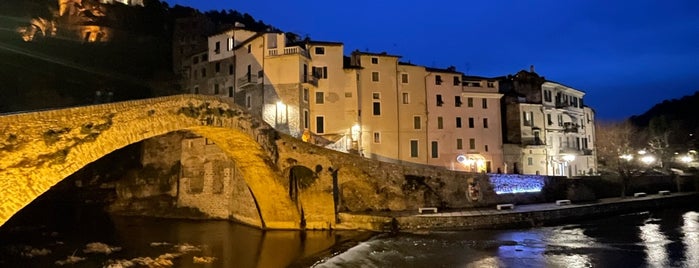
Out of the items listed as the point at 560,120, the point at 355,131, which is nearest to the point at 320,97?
the point at 355,131

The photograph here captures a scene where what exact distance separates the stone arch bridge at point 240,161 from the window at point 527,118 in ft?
63.6

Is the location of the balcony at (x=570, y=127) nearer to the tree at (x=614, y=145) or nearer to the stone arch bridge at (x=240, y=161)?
the tree at (x=614, y=145)

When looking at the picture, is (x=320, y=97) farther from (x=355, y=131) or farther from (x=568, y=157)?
(x=568, y=157)

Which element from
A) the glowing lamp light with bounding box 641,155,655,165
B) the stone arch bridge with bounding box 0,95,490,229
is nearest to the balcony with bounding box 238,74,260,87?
the stone arch bridge with bounding box 0,95,490,229

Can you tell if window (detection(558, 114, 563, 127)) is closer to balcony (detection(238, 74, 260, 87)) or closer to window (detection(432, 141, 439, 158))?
window (detection(432, 141, 439, 158))

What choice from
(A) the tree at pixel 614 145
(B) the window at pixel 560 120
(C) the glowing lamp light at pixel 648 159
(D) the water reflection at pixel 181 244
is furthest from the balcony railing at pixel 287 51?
(C) the glowing lamp light at pixel 648 159

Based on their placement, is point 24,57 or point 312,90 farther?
point 24,57

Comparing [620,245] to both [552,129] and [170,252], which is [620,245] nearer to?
[170,252]

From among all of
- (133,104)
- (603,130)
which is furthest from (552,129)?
(133,104)

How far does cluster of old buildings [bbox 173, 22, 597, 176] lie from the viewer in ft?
130

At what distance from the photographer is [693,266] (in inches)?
643

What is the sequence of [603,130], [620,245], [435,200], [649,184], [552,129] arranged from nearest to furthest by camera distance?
[620,245], [435,200], [649,184], [552,129], [603,130]

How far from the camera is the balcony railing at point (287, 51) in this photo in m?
38.9

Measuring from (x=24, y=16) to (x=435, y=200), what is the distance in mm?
63157
